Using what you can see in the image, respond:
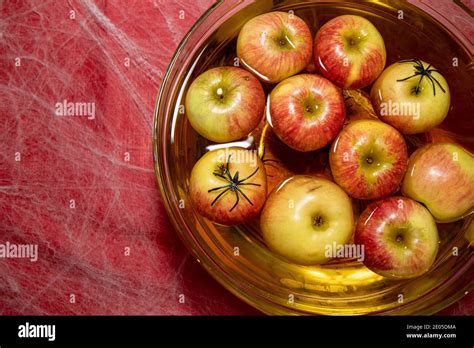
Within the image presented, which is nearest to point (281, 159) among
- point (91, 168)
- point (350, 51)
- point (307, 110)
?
point (307, 110)

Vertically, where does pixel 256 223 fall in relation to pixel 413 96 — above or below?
below

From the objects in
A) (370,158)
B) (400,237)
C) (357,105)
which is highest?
(357,105)

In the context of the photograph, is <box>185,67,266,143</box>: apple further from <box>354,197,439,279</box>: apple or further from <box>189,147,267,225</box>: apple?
<box>354,197,439,279</box>: apple

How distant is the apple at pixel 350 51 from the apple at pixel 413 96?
3 centimetres

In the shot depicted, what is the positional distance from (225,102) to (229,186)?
139 millimetres

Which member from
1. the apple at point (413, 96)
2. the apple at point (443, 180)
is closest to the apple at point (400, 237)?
the apple at point (443, 180)

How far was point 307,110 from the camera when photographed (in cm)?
89

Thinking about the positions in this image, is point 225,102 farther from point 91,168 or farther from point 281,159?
point 91,168

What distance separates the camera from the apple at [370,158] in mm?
893

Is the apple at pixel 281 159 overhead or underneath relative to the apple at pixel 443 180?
overhead

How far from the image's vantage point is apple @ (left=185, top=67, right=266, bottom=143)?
888 millimetres

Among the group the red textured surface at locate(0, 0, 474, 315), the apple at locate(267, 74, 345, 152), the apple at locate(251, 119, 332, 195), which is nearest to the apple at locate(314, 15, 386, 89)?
the apple at locate(267, 74, 345, 152)

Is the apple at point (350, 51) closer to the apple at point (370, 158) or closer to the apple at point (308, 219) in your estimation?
the apple at point (370, 158)

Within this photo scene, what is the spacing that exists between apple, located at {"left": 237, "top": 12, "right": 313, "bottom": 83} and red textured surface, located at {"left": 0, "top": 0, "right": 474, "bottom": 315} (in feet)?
0.54
